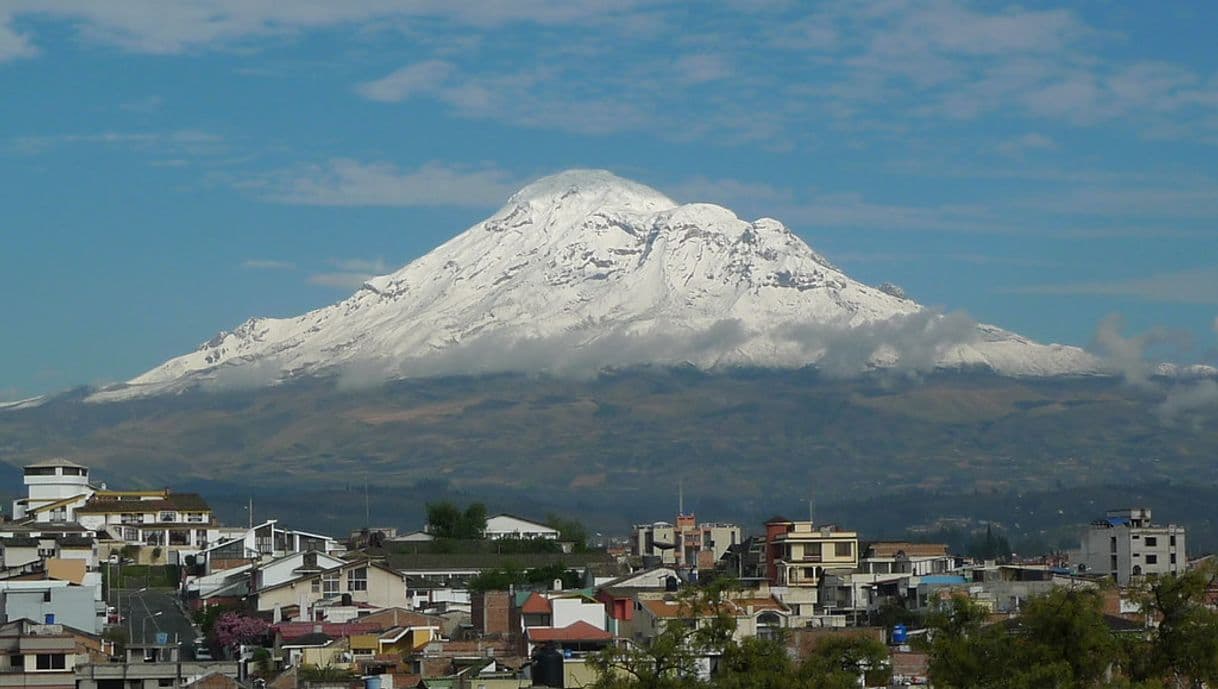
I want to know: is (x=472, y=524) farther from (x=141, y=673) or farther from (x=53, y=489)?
(x=141, y=673)

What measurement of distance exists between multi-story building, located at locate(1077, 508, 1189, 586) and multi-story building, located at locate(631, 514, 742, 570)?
18.7 m

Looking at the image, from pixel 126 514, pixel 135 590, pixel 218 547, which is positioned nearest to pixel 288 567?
pixel 135 590

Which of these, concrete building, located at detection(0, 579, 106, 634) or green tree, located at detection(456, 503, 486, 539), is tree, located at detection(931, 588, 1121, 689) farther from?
green tree, located at detection(456, 503, 486, 539)

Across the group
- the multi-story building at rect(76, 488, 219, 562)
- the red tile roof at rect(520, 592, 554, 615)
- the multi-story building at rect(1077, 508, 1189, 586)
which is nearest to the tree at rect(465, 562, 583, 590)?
the multi-story building at rect(76, 488, 219, 562)

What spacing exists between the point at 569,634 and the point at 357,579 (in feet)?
78.7

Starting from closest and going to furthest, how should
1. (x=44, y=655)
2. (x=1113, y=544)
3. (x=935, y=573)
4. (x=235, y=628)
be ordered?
(x=44, y=655) < (x=235, y=628) < (x=935, y=573) < (x=1113, y=544)

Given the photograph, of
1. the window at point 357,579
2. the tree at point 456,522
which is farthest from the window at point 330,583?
the tree at point 456,522

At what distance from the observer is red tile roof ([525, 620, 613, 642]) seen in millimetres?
65938

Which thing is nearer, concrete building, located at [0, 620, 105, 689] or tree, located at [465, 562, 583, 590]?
concrete building, located at [0, 620, 105, 689]

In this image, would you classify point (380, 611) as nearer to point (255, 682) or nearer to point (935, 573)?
point (255, 682)

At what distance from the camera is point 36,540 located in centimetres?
9662

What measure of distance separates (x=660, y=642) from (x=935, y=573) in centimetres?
5819

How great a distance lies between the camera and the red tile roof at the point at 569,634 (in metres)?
65.9

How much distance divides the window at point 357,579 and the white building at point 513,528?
34.1m
